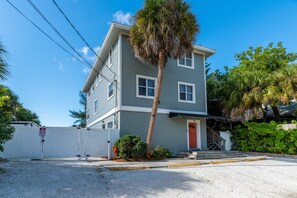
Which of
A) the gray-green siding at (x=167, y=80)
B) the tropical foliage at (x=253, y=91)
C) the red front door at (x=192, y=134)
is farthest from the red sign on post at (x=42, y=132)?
the tropical foliage at (x=253, y=91)

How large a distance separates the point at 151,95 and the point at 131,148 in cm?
432

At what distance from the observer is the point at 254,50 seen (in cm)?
2675

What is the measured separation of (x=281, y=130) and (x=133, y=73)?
10482mm

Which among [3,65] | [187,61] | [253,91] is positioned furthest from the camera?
[187,61]

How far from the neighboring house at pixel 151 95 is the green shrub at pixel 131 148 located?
1414 millimetres

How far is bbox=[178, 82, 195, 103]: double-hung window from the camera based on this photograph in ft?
55.3

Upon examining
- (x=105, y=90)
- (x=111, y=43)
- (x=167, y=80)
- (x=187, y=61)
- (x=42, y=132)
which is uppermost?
(x=111, y=43)

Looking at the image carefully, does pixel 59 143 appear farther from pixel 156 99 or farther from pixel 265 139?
pixel 265 139

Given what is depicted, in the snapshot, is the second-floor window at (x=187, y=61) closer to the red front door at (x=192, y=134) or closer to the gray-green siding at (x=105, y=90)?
the red front door at (x=192, y=134)

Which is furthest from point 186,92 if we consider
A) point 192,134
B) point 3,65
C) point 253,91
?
point 3,65

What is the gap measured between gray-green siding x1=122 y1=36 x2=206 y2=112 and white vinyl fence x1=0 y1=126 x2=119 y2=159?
2654 millimetres

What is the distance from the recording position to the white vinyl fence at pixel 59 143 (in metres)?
12.5

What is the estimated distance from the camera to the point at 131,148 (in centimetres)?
1280

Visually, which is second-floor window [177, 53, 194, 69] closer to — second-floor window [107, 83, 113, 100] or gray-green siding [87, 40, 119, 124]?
gray-green siding [87, 40, 119, 124]
